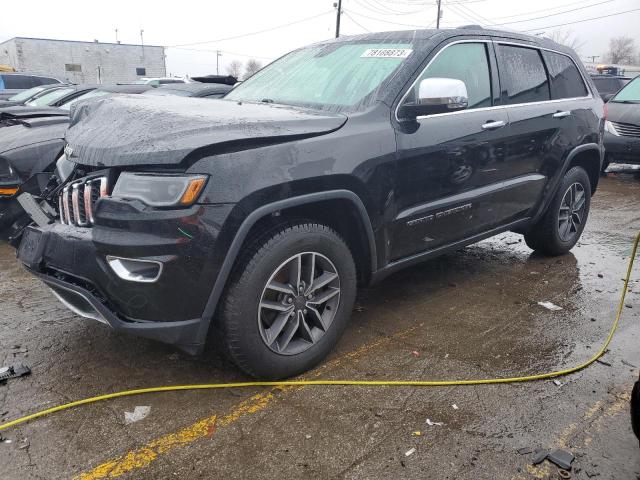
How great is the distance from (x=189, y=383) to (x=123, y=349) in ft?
1.92

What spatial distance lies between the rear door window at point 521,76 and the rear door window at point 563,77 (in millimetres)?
130

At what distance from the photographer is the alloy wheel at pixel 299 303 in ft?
8.96

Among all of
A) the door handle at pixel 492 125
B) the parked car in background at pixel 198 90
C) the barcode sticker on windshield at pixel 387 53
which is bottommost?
the door handle at pixel 492 125

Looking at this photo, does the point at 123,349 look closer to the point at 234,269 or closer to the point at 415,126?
the point at 234,269

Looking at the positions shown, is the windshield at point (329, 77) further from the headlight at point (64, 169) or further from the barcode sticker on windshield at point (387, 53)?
the headlight at point (64, 169)

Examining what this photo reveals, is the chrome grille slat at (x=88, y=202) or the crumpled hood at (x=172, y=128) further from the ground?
the crumpled hood at (x=172, y=128)

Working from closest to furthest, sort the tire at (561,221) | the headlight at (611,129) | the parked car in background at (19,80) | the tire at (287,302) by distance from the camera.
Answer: the tire at (287,302)
the tire at (561,221)
the headlight at (611,129)
the parked car in background at (19,80)

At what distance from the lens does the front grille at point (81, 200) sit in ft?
8.24

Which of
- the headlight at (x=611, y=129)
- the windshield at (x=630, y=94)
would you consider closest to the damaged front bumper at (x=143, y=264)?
the headlight at (x=611, y=129)

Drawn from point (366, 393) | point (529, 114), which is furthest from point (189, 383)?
point (529, 114)

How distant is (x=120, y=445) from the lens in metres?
2.35

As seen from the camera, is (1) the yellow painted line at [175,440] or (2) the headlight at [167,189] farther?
(2) the headlight at [167,189]

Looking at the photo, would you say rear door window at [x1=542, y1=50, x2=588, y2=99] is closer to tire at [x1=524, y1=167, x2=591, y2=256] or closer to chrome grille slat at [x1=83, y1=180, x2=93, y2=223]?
tire at [x1=524, y1=167, x2=591, y2=256]

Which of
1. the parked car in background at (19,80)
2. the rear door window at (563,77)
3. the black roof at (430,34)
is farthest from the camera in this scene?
the parked car in background at (19,80)
